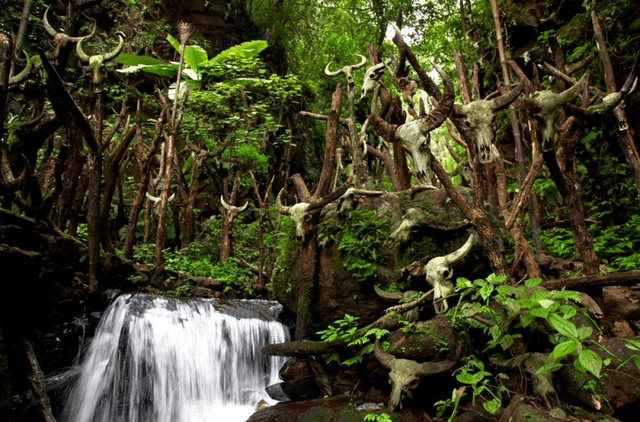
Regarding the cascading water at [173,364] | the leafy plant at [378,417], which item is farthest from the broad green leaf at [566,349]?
the cascading water at [173,364]

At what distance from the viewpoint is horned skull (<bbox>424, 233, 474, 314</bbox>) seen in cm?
501

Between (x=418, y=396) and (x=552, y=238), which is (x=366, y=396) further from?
(x=552, y=238)

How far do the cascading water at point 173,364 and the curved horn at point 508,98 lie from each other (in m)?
5.31

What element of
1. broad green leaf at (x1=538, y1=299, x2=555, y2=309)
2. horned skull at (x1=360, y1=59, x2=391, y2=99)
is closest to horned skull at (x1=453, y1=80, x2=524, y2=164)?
horned skull at (x1=360, y1=59, x2=391, y2=99)

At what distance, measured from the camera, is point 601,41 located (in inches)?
233

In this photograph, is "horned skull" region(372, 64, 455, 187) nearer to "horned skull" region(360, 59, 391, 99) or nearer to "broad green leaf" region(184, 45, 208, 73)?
"horned skull" region(360, 59, 391, 99)

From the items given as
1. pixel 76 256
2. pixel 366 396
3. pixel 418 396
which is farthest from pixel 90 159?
pixel 418 396

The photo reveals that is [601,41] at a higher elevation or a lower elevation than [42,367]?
higher

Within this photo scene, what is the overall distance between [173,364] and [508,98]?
6.15 metres

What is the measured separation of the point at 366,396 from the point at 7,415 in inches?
161

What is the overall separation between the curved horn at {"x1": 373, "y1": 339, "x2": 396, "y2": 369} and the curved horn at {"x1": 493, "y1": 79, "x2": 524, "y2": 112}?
3.17 meters

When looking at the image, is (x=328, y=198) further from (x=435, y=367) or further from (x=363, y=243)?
(x=435, y=367)

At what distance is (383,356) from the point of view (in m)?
4.81

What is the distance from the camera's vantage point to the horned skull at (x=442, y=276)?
501 centimetres
